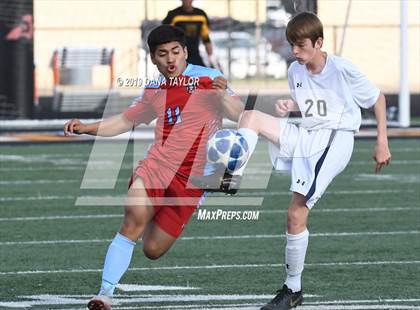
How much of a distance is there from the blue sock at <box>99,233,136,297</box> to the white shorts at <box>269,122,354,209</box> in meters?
1.06

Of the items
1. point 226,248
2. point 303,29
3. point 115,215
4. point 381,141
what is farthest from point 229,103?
point 115,215

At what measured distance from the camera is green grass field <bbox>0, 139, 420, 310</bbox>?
29.1 ft

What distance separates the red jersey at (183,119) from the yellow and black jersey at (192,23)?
9607 mm

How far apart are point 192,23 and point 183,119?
10.2 meters

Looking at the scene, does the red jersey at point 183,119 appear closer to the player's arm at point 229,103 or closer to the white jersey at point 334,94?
the player's arm at point 229,103

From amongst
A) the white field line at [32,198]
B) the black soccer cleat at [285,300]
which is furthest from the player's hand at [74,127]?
the white field line at [32,198]

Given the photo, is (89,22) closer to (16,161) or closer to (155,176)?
(16,161)

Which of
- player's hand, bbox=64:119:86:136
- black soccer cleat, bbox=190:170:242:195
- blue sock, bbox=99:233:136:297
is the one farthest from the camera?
black soccer cleat, bbox=190:170:242:195

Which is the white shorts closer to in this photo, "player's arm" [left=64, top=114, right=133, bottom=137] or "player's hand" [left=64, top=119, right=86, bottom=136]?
"player's arm" [left=64, top=114, right=133, bottom=137]

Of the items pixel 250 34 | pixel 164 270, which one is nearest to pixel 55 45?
pixel 250 34

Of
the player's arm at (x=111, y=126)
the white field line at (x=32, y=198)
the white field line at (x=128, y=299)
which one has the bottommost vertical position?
the white field line at (x=32, y=198)

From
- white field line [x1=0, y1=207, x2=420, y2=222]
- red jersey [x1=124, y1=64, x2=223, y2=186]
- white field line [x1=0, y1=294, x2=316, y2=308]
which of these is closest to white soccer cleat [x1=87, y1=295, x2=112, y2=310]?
red jersey [x1=124, y1=64, x2=223, y2=186]

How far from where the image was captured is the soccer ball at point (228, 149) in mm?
8078

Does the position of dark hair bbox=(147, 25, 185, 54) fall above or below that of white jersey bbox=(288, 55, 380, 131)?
above
